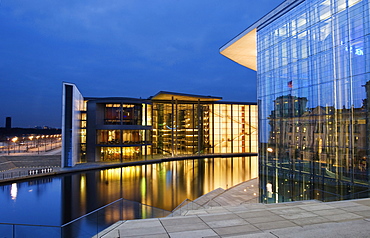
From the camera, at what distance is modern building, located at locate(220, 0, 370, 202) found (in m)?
14.0

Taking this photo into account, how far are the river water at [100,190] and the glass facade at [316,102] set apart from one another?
24.3 feet

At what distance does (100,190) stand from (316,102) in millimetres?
17942

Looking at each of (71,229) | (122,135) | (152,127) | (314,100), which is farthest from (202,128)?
(71,229)

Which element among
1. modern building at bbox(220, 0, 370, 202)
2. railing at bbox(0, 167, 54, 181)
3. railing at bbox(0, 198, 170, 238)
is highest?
modern building at bbox(220, 0, 370, 202)

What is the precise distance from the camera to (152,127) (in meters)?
44.3

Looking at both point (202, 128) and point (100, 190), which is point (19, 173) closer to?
point (100, 190)

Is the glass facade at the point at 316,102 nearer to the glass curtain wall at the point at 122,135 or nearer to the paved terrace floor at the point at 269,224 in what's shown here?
the paved terrace floor at the point at 269,224

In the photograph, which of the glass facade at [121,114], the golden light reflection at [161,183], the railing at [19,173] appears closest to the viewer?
the golden light reflection at [161,183]

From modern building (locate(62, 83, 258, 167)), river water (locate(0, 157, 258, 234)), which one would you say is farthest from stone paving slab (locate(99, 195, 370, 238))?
modern building (locate(62, 83, 258, 167))

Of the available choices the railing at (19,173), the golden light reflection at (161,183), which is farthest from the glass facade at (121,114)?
the railing at (19,173)

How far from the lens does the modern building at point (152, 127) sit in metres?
38.2

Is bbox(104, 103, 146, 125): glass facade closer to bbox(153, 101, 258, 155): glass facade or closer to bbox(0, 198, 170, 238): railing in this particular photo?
bbox(153, 101, 258, 155): glass facade

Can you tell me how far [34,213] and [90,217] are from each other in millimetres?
10418

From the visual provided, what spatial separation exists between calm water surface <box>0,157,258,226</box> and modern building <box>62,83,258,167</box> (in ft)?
26.1
